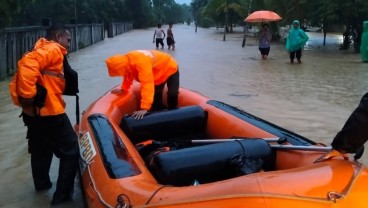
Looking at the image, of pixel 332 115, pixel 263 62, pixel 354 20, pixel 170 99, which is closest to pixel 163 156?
pixel 170 99

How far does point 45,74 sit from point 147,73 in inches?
53.1

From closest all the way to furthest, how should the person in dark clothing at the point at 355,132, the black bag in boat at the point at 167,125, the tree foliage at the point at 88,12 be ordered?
the person in dark clothing at the point at 355,132 → the black bag in boat at the point at 167,125 → the tree foliage at the point at 88,12

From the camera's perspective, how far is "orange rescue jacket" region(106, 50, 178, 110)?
519 cm

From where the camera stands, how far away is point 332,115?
814 centimetres

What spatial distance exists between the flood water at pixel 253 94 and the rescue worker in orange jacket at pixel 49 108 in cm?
43

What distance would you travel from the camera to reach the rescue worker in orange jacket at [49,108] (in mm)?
3961

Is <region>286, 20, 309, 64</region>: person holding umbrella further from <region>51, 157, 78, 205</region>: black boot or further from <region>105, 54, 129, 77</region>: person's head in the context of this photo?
<region>51, 157, 78, 205</region>: black boot

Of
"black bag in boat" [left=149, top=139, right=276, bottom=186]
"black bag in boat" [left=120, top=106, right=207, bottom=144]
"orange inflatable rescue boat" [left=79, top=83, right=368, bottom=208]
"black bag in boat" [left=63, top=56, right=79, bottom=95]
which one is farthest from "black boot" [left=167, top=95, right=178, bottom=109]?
"black bag in boat" [left=149, top=139, right=276, bottom=186]

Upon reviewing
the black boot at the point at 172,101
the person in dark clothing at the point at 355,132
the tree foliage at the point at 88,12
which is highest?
the tree foliage at the point at 88,12

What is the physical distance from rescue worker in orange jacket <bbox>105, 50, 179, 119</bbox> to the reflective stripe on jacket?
1029 millimetres

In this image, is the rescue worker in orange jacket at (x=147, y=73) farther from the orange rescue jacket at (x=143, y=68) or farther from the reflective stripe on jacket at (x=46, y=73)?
the reflective stripe on jacket at (x=46, y=73)

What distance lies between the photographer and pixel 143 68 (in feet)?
17.1

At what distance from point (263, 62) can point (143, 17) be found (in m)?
55.9

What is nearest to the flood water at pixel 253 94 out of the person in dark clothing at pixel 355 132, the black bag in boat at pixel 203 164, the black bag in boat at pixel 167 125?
the black bag in boat at pixel 167 125
